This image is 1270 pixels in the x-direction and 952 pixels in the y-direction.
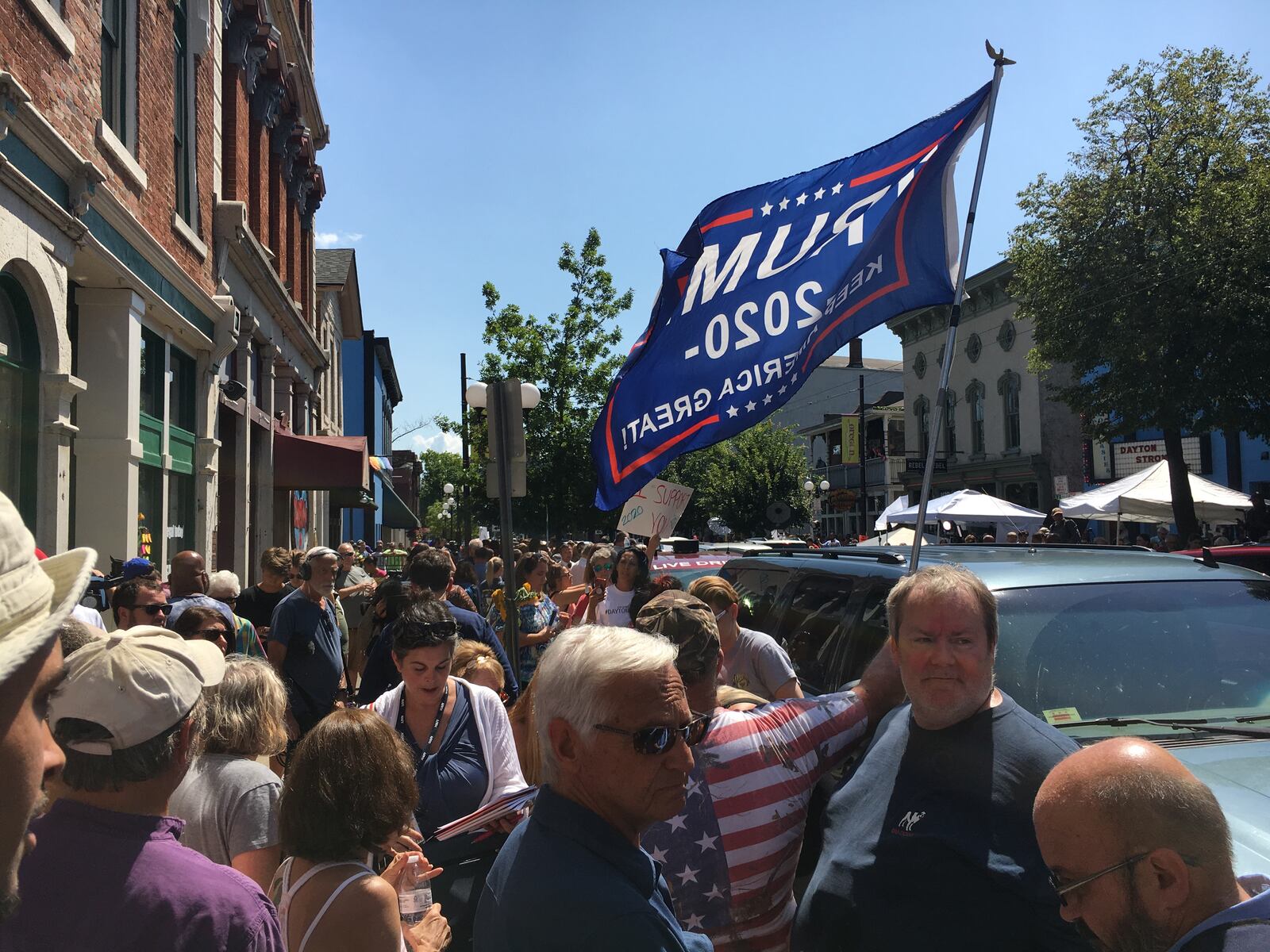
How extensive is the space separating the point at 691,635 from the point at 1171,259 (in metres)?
22.2

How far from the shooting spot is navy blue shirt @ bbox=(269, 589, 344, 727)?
685 cm

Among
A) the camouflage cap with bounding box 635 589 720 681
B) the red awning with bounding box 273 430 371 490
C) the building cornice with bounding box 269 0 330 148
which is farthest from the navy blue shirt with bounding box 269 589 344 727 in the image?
the building cornice with bounding box 269 0 330 148

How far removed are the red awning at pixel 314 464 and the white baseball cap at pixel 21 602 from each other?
1886 centimetres

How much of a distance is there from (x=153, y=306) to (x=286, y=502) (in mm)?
9985

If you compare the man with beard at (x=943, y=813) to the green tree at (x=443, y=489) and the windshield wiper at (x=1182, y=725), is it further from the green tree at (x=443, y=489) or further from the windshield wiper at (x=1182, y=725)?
the green tree at (x=443, y=489)

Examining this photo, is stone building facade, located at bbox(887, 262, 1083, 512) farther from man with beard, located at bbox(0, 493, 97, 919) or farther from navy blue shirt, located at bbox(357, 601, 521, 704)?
man with beard, located at bbox(0, 493, 97, 919)

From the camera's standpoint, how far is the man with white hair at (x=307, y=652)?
6.83 meters

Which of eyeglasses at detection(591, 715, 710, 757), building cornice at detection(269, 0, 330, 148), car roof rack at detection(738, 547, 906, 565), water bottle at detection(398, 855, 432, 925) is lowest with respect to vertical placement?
water bottle at detection(398, 855, 432, 925)

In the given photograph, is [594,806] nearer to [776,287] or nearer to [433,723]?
[433,723]

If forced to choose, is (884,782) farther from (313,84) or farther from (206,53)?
(313,84)

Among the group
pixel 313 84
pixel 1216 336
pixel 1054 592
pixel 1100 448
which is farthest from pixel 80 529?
pixel 1100 448

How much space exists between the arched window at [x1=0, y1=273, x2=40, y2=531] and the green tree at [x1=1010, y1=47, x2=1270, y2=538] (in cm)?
2002

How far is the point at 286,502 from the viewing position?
2109 centimetres

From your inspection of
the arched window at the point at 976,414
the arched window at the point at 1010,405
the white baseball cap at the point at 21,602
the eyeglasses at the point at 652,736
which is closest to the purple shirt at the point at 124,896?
the eyeglasses at the point at 652,736
